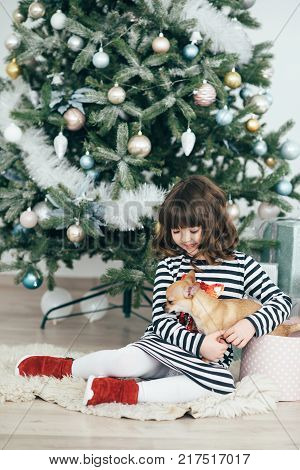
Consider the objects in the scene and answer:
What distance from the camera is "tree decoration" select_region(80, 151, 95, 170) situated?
7.28ft

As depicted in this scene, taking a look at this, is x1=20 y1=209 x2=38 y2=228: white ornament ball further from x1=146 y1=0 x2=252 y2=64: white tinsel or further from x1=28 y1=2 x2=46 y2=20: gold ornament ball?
x1=146 y1=0 x2=252 y2=64: white tinsel

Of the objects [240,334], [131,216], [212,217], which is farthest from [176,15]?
[240,334]

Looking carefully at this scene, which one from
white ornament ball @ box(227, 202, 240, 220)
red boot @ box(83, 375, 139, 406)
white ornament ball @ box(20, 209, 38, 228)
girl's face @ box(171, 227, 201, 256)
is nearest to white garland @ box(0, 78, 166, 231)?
white ornament ball @ box(20, 209, 38, 228)

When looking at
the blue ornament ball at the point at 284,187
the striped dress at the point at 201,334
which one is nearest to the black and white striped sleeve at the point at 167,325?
the striped dress at the point at 201,334

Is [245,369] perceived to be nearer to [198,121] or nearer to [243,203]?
[198,121]

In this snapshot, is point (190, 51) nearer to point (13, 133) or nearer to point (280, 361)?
point (13, 133)

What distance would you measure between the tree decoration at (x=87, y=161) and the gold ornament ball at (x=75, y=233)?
0.72 ft

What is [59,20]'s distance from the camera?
2.23 metres

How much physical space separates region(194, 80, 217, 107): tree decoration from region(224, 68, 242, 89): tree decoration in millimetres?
112

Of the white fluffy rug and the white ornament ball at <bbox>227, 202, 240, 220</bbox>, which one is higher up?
the white ornament ball at <bbox>227, 202, 240, 220</bbox>

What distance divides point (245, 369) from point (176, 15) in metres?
1.25

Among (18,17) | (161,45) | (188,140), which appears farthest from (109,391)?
(18,17)

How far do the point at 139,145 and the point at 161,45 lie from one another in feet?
1.16

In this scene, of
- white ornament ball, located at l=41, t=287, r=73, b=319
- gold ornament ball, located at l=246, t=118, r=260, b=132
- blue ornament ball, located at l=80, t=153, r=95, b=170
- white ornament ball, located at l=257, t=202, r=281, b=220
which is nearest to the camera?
blue ornament ball, located at l=80, t=153, r=95, b=170
